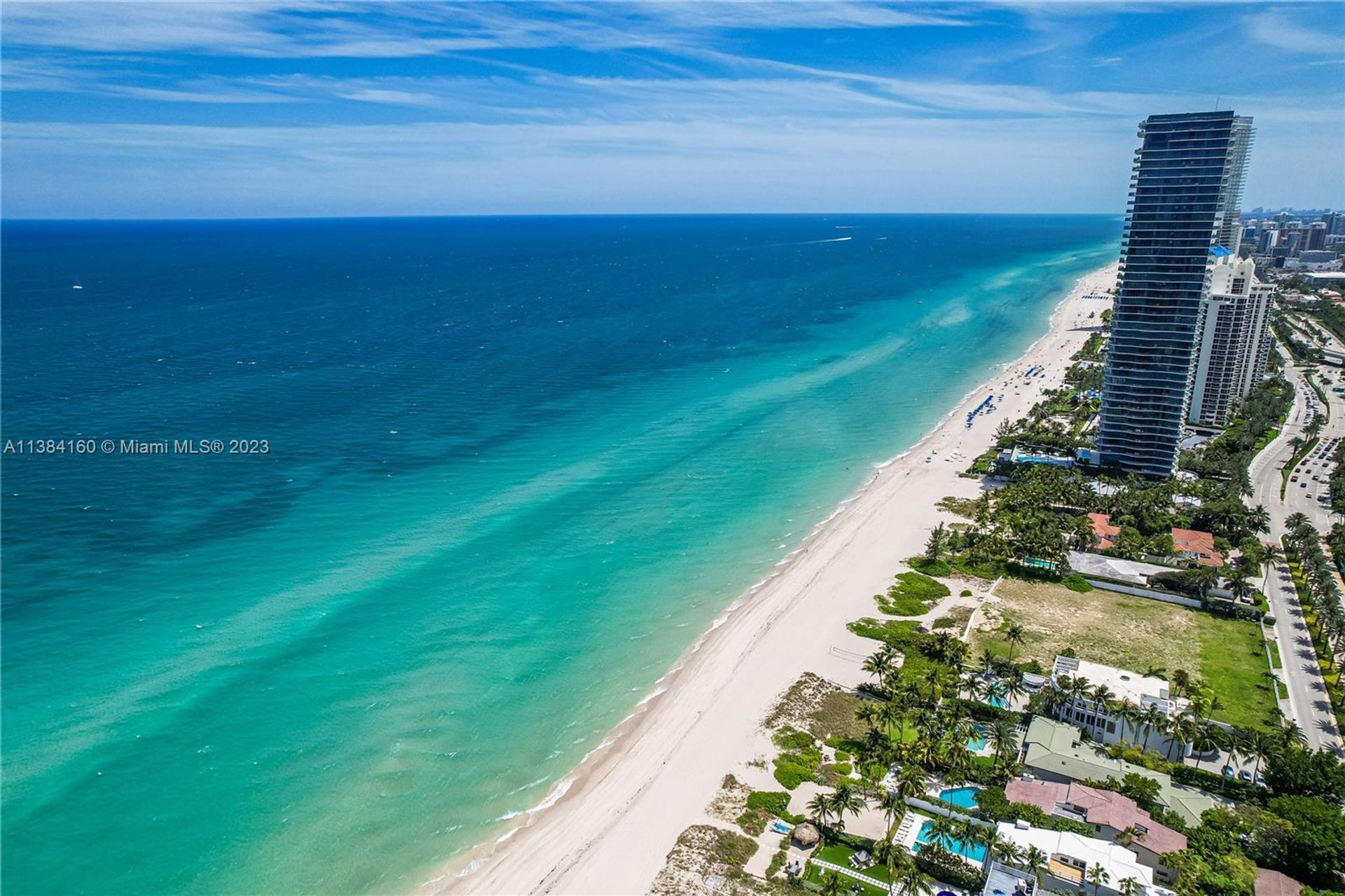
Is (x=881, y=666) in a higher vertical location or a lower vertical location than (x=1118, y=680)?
lower

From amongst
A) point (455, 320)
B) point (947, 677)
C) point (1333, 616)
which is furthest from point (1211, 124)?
point (455, 320)

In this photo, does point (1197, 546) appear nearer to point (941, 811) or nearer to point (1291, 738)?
point (1291, 738)

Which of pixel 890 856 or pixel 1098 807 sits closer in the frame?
pixel 890 856

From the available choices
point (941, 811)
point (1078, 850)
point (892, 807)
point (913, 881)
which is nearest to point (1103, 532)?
point (941, 811)

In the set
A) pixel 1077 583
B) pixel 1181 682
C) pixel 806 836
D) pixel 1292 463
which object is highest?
pixel 1292 463

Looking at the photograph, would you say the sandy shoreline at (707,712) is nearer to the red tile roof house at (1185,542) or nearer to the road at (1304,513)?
the red tile roof house at (1185,542)

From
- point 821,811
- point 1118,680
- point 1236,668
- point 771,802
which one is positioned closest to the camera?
point 821,811

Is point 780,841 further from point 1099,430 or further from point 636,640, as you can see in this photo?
point 1099,430
